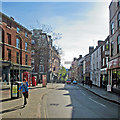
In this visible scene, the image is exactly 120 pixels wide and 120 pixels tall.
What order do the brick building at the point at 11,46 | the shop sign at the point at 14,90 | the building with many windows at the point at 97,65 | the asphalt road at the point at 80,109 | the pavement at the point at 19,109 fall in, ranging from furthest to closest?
the building with many windows at the point at 97,65 → the brick building at the point at 11,46 → the shop sign at the point at 14,90 → the asphalt road at the point at 80,109 → the pavement at the point at 19,109

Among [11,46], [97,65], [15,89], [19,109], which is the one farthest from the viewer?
[97,65]

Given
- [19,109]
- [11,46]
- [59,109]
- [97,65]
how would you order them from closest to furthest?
1. [19,109]
2. [59,109]
3. [11,46]
4. [97,65]

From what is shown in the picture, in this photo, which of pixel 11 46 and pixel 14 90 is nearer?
pixel 14 90

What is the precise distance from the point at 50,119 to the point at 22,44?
3105cm

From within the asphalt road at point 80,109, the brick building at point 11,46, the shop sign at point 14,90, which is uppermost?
the brick building at point 11,46

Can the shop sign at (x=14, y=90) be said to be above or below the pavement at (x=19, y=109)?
above

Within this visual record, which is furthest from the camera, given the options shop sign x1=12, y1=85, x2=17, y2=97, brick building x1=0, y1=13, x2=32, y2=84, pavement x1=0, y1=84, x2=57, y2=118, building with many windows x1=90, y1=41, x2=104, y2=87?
building with many windows x1=90, y1=41, x2=104, y2=87

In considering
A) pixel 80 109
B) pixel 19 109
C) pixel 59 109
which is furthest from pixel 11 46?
pixel 80 109

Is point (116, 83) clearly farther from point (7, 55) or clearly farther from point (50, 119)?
point (7, 55)

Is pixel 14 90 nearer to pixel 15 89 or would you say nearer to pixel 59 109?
pixel 15 89

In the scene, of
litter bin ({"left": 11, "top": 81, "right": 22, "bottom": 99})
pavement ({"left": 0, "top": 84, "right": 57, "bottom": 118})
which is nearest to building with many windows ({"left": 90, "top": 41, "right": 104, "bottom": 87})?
litter bin ({"left": 11, "top": 81, "right": 22, "bottom": 99})

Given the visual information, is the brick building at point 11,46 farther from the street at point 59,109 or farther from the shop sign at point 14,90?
the street at point 59,109

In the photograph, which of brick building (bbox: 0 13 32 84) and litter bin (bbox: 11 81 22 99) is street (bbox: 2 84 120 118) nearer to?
litter bin (bbox: 11 81 22 99)

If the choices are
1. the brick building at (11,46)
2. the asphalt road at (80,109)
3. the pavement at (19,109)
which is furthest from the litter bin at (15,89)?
the brick building at (11,46)
